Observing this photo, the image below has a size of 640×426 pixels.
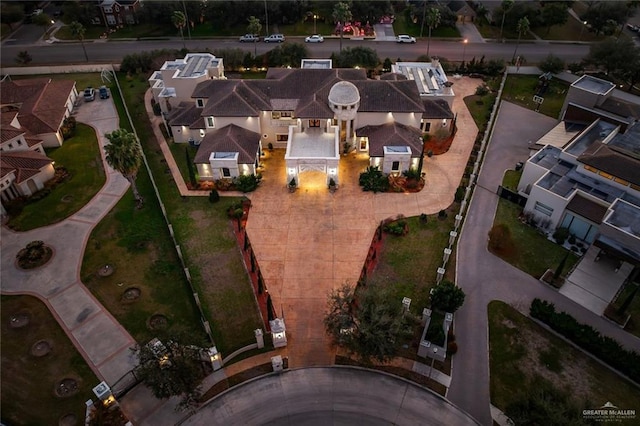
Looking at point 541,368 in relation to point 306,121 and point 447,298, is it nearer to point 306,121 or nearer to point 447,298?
point 447,298

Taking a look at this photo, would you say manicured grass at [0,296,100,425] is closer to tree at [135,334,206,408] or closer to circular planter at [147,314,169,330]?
circular planter at [147,314,169,330]

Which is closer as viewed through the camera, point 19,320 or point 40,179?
point 19,320

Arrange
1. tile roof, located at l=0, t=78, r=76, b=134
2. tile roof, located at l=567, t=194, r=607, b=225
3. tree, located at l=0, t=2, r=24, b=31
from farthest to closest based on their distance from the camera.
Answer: tree, located at l=0, t=2, r=24, b=31
tile roof, located at l=0, t=78, r=76, b=134
tile roof, located at l=567, t=194, r=607, b=225

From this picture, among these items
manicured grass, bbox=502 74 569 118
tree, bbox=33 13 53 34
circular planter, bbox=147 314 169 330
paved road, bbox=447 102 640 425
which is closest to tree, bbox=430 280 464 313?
paved road, bbox=447 102 640 425

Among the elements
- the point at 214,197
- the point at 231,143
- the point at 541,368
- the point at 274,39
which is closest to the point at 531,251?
the point at 541,368

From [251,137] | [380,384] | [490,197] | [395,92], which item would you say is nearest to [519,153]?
[490,197]
